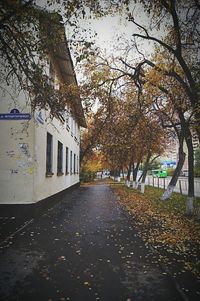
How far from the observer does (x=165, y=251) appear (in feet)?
18.2

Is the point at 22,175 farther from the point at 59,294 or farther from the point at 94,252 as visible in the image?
the point at 59,294

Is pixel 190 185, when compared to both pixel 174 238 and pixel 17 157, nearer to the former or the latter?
pixel 174 238

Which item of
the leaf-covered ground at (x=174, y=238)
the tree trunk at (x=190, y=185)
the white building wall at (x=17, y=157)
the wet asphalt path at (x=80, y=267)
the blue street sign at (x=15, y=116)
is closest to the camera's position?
the wet asphalt path at (x=80, y=267)

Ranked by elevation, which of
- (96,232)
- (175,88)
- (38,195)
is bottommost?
(96,232)

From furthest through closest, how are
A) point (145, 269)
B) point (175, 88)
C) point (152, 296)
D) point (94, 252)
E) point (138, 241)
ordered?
1. point (175, 88)
2. point (138, 241)
3. point (94, 252)
4. point (145, 269)
5. point (152, 296)

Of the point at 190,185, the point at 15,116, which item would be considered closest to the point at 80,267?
the point at 15,116

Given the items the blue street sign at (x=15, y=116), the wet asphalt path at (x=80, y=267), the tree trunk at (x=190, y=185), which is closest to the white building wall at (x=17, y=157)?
the blue street sign at (x=15, y=116)

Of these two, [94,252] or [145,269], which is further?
[94,252]

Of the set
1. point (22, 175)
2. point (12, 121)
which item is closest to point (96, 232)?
point (22, 175)

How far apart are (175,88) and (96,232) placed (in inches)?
280

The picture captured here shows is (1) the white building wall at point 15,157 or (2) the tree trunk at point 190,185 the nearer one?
(1) the white building wall at point 15,157

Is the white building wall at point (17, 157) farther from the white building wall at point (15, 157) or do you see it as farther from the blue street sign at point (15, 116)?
the blue street sign at point (15, 116)

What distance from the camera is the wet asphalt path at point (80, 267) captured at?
3568 millimetres

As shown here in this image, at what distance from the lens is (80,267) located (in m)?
4.54
